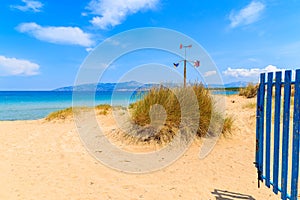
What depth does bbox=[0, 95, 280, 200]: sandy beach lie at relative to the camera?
344 centimetres

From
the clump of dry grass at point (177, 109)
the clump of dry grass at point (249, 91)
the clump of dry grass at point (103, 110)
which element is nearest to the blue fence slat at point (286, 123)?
the clump of dry grass at point (177, 109)

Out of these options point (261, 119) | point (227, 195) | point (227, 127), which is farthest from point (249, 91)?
point (227, 195)

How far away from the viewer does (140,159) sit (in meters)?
5.22

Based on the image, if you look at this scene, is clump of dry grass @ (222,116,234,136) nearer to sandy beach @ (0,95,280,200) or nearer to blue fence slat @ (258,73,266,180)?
sandy beach @ (0,95,280,200)

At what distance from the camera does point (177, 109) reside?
6.27m

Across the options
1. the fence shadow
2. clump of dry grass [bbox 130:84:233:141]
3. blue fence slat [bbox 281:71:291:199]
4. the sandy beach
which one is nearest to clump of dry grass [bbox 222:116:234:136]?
clump of dry grass [bbox 130:84:233:141]

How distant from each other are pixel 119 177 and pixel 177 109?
2734 mm

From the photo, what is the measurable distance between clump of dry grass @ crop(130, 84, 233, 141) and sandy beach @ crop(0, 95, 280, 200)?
25.6 inches

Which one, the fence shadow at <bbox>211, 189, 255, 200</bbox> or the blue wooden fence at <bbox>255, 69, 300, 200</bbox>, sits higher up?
the blue wooden fence at <bbox>255, 69, 300, 200</bbox>

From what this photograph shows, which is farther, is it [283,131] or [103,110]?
[103,110]

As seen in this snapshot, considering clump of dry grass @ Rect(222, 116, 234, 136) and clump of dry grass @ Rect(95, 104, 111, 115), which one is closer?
clump of dry grass @ Rect(222, 116, 234, 136)

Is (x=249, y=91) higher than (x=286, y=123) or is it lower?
higher

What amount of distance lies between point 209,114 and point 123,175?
3.29 m

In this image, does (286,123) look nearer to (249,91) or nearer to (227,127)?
(227,127)
